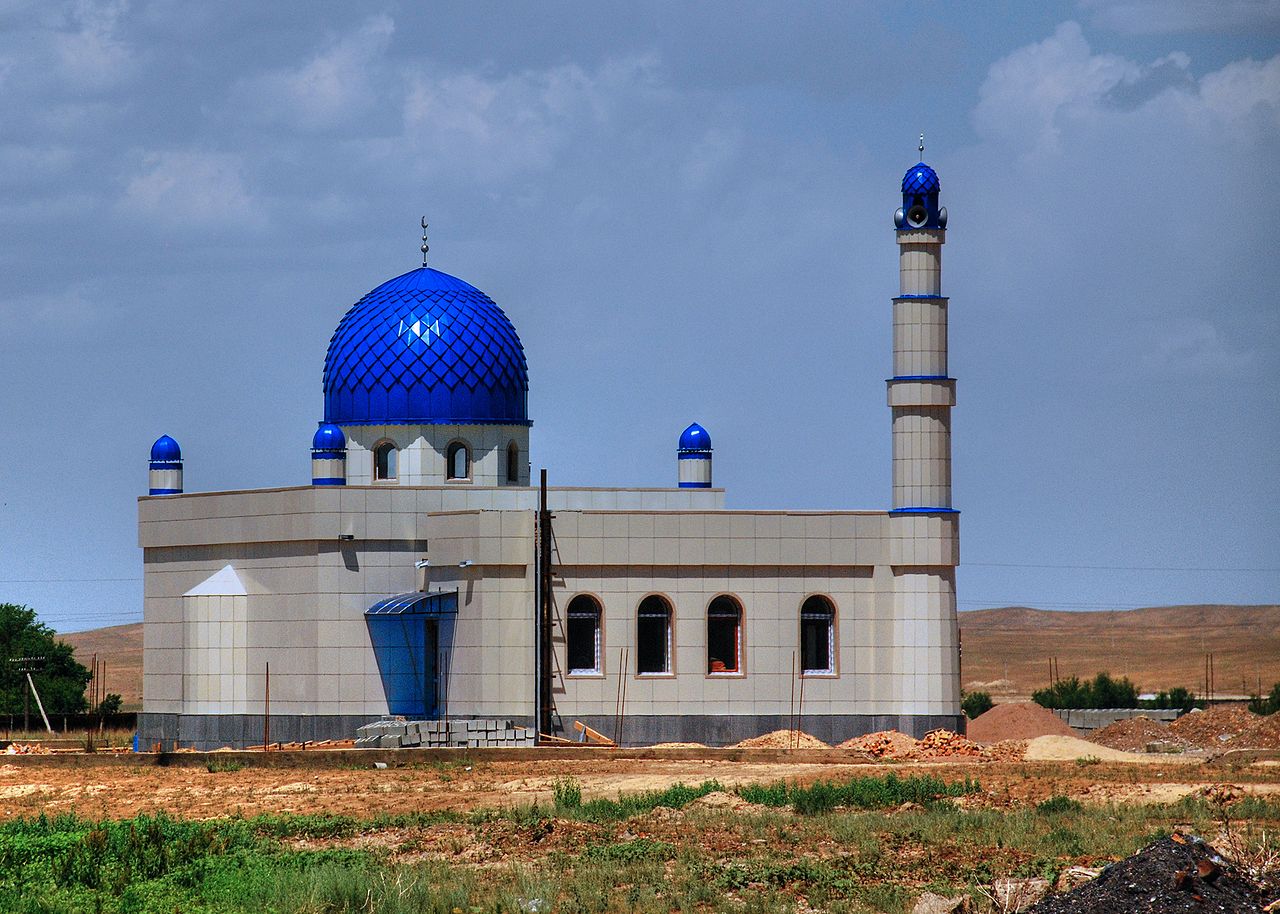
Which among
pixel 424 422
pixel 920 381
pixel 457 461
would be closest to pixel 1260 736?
pixel 920 381

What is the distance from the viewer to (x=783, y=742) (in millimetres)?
43344

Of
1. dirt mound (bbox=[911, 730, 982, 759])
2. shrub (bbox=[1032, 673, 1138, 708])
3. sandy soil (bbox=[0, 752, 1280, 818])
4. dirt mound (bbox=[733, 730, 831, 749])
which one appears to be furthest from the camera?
shrub (bbox=[1032, 673, 1138, 708])

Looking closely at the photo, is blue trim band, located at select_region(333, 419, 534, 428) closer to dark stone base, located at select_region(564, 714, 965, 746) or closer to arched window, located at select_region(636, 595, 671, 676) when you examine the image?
arched window, located at select_region(636, 595, 671, 676)

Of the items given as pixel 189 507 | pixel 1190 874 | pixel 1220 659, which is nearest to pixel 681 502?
pixel 189 507

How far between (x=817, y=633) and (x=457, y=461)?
853 cm

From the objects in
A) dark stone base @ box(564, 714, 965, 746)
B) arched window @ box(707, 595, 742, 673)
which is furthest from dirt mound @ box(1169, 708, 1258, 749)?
arched window @ box(707, 595, 742, 673)

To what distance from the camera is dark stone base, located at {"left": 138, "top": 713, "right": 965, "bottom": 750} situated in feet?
145

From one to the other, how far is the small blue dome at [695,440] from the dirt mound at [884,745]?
7520 millimetres

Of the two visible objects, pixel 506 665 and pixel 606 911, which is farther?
pixel 506 665

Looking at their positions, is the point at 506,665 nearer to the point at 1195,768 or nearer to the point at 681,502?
the point at 681,502

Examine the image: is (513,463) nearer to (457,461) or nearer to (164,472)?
(457,461)

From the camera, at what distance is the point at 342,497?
45469 mm

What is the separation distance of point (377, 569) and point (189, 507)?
456 centimetres

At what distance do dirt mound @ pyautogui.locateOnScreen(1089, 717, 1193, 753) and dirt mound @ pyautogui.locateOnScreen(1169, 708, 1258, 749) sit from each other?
1.07ft
